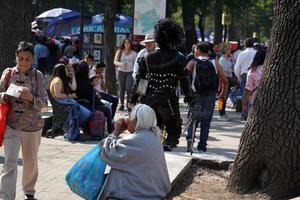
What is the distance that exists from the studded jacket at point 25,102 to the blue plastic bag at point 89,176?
112 cm

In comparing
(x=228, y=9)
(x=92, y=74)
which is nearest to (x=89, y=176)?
(x=92, y=74)

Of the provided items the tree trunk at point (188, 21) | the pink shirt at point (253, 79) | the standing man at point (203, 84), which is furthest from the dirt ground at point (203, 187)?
the tree trunk at point (188, 21)

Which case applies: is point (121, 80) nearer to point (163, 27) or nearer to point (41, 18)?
point (163, 27)

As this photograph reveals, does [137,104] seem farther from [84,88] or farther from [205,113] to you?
[84,88]

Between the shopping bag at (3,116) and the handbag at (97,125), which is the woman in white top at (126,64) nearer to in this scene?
the handbag at (97,125)

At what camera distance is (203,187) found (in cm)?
727

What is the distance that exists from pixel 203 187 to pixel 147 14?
9.90 metres

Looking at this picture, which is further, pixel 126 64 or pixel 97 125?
pixel 126 64

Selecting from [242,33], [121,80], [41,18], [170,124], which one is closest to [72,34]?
[41,18]

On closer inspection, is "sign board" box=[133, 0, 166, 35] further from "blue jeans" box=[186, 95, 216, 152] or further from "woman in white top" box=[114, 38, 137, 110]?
"blue jeans" box=[186, 95, 216, 152]

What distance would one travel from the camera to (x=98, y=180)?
544 cm

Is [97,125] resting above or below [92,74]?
below

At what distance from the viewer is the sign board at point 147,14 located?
16.6m

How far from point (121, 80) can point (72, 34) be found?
60.1 ft
